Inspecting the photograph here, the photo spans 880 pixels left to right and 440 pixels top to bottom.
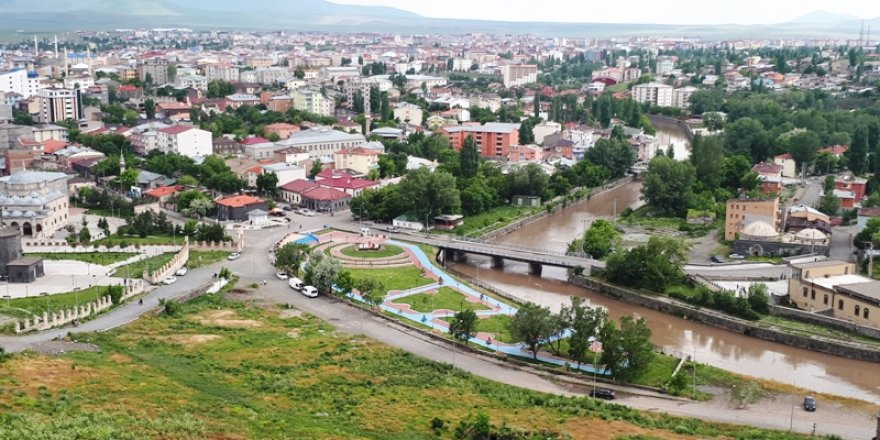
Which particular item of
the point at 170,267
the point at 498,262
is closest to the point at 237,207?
the point at 170,267

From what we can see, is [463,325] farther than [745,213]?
No

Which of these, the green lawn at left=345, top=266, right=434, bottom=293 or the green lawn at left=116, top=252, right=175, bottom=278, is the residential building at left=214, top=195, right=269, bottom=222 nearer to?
the green lawn at left=116, top=252, right=175, bottom=278

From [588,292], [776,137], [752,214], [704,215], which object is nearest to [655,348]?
[588,292]

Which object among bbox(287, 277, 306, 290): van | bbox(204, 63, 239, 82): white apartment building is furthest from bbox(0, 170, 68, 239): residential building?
bbox(204, 63, 239, 82): white apartment building

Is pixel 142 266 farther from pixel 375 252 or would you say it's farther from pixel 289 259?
pixel 375 252

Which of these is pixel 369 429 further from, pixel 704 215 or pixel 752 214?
pixel 704 215

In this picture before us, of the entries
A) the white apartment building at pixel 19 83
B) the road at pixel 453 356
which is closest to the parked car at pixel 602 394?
the road at pixel 453 356
